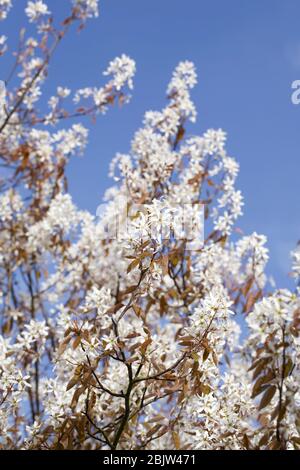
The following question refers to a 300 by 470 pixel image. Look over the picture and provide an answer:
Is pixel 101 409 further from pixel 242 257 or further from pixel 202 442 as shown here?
pixel 242 257

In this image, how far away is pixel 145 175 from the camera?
4523 mm

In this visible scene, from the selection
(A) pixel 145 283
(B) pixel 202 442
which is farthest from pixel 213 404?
(A) pixel 145 283

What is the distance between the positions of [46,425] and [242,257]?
170 centimetres

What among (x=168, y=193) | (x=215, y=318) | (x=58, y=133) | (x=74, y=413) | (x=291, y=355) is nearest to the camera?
(x=291, y=355)

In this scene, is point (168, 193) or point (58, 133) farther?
point (58, 133)

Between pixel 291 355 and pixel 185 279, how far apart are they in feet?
6.14

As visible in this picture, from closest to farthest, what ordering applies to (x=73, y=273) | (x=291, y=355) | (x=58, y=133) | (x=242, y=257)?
(x=291, y=355)
(x=242, y=257)
(x=73, y=273)
(x=58, y=133)

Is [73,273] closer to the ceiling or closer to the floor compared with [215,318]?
closer to the ceiling

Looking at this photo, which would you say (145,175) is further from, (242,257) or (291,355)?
(291,355)

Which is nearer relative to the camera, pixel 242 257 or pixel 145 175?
pixel 242 257

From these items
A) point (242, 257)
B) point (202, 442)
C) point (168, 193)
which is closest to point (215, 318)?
point (202, 442)

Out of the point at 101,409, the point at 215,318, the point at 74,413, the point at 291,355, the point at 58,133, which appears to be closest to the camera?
the point at 291,355
